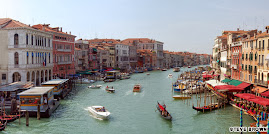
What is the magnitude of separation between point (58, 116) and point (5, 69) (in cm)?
1102

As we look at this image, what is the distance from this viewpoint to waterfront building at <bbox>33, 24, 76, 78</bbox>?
38062 mm

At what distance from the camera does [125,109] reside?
22.2 meters

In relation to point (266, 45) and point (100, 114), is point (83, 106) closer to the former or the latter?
point (100, 114)

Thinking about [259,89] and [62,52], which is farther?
[62,52]

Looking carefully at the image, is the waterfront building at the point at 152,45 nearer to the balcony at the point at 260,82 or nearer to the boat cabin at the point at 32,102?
the balcony at the point at 260,82

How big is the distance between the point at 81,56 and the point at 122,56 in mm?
22648

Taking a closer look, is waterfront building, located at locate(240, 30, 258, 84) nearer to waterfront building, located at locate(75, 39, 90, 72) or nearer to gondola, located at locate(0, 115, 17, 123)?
gondola, located at locate(0, 115, 17, 123)

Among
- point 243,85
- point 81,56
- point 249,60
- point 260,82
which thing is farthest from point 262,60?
point 81,56

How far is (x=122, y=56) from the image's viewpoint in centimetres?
7206

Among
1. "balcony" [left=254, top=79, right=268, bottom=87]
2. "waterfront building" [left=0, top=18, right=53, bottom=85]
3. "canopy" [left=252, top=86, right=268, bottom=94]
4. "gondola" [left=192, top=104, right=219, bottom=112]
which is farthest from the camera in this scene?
"waterfront building" [left=0, top=18, right=53, bottom=85]

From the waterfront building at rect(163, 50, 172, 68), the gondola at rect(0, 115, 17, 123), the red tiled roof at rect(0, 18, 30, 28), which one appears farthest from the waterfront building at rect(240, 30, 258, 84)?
the waterfront building at rect(163, 50, 172, 68)

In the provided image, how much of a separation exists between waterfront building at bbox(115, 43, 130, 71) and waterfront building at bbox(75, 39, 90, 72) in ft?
52.6

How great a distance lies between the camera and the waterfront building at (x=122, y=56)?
228 feet

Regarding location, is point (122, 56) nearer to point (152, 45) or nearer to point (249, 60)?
point (152, 45)
